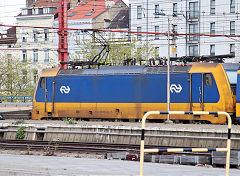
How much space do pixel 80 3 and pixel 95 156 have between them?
61.4 meters

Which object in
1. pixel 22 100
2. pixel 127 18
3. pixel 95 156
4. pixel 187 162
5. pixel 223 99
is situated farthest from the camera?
pixel 127 18

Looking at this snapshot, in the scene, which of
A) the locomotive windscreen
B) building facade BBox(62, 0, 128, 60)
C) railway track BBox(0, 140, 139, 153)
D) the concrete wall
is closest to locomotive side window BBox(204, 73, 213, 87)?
the locomotive windscreen

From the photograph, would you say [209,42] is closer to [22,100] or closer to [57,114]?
[22,100]

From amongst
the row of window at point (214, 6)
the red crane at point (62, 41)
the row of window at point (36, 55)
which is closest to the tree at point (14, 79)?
the row of window at point (36, 55)

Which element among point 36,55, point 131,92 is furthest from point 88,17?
point 131,92

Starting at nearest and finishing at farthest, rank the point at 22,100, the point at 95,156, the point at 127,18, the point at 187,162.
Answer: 1. the point at 187,162
2. the point at 95,156
3. the point at 22,100
4. the point at 127,18

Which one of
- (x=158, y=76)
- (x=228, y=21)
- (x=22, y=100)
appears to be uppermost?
(x=228, y=21)

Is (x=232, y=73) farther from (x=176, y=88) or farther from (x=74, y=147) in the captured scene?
(x=74, y=147)

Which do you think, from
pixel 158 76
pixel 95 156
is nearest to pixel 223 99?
pixel 158 76

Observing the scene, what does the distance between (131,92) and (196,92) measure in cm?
369

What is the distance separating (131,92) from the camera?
27.6 m

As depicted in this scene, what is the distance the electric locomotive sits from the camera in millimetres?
25469

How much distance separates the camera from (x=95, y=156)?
19094 millimetres

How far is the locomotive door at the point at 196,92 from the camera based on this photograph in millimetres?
25750
